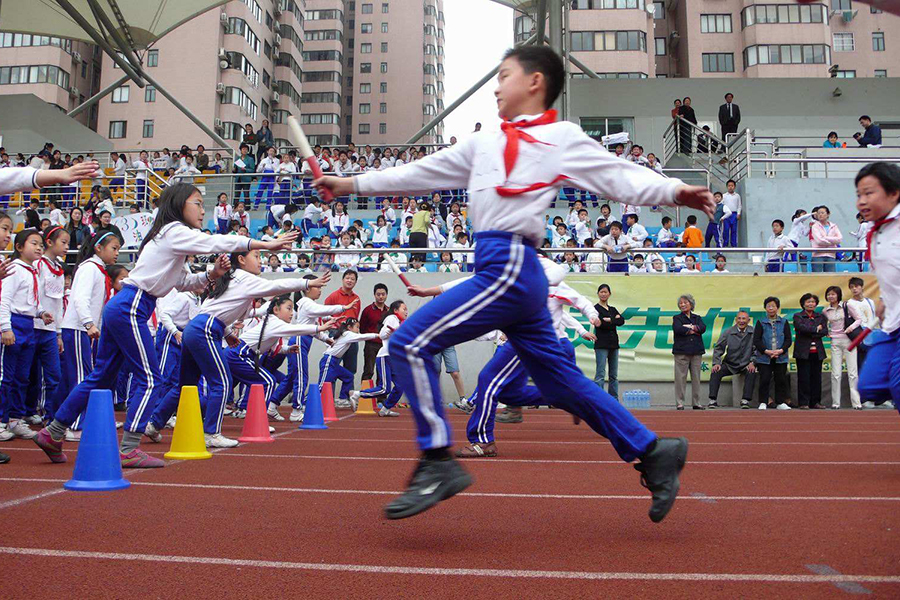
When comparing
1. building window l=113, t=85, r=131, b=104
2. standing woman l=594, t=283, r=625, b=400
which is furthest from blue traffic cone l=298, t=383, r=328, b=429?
building window l=113, t=85, r=131, b=104

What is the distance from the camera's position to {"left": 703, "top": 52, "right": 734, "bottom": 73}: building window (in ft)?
157

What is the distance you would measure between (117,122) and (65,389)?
47.0 m

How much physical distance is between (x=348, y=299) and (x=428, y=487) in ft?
34.8

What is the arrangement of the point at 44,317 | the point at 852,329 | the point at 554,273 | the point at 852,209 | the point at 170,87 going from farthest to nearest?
1. the point at 170,87
2. the point at 852,209
3. the point at 852,329
4. the point at 44,317
5. the point at 554,273

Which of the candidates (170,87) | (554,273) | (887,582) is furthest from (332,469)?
(170,87)

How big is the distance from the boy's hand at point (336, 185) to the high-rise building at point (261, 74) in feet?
132

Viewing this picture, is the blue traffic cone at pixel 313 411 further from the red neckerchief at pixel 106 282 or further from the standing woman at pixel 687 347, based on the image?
the standing woman at pixel 687 347

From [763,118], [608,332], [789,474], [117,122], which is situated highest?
[117,122]

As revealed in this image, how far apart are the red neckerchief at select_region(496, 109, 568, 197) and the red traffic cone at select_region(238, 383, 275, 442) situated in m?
5.29

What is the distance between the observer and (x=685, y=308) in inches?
553

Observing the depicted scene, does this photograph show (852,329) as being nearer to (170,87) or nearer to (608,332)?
(608,332)

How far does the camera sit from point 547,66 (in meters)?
3.83

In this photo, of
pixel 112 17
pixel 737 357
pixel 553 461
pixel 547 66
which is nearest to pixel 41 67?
pixel 112 17

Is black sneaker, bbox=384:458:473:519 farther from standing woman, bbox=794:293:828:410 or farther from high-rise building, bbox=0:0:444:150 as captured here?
high-rise building, bbox=0:0:444:150
